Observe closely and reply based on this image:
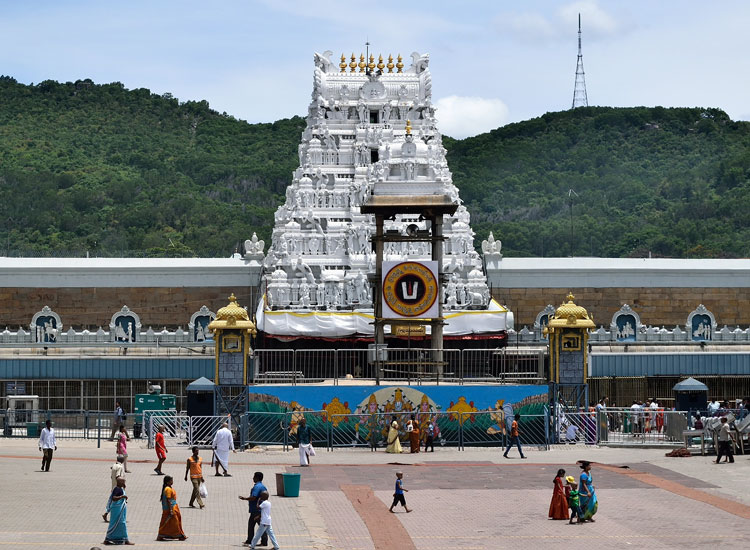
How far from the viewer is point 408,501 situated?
33656 millimetres

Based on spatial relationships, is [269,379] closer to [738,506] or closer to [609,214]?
[738,506]

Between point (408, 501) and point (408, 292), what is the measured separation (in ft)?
52.5

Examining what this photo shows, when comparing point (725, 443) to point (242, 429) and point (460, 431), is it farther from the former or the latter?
point (242, 429)

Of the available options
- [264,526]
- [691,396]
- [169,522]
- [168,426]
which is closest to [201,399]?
[168,426]

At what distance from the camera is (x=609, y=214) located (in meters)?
141

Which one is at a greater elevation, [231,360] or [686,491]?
[231,360]

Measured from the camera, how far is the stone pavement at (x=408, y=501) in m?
29.0

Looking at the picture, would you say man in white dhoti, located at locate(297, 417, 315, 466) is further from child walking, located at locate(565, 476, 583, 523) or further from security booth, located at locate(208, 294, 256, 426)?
child walking, located at locate(565, 476, 583, 523)

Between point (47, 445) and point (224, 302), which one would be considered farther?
point (224, 302)

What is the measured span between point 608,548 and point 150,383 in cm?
3377

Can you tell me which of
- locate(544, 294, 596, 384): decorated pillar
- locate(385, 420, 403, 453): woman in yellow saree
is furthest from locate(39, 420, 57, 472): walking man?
locate(544, 294, 596, 384): decorated pillar

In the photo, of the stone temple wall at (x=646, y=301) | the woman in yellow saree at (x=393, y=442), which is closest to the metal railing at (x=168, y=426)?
the woman in yellow saree at (x=393, y=442)

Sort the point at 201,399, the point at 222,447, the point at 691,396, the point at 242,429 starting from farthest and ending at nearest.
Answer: the point at 691,396, the point at 201,399, the point at 242,429, the point at 222,447

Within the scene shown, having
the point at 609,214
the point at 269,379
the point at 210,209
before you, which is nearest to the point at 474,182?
the point at 609,214
